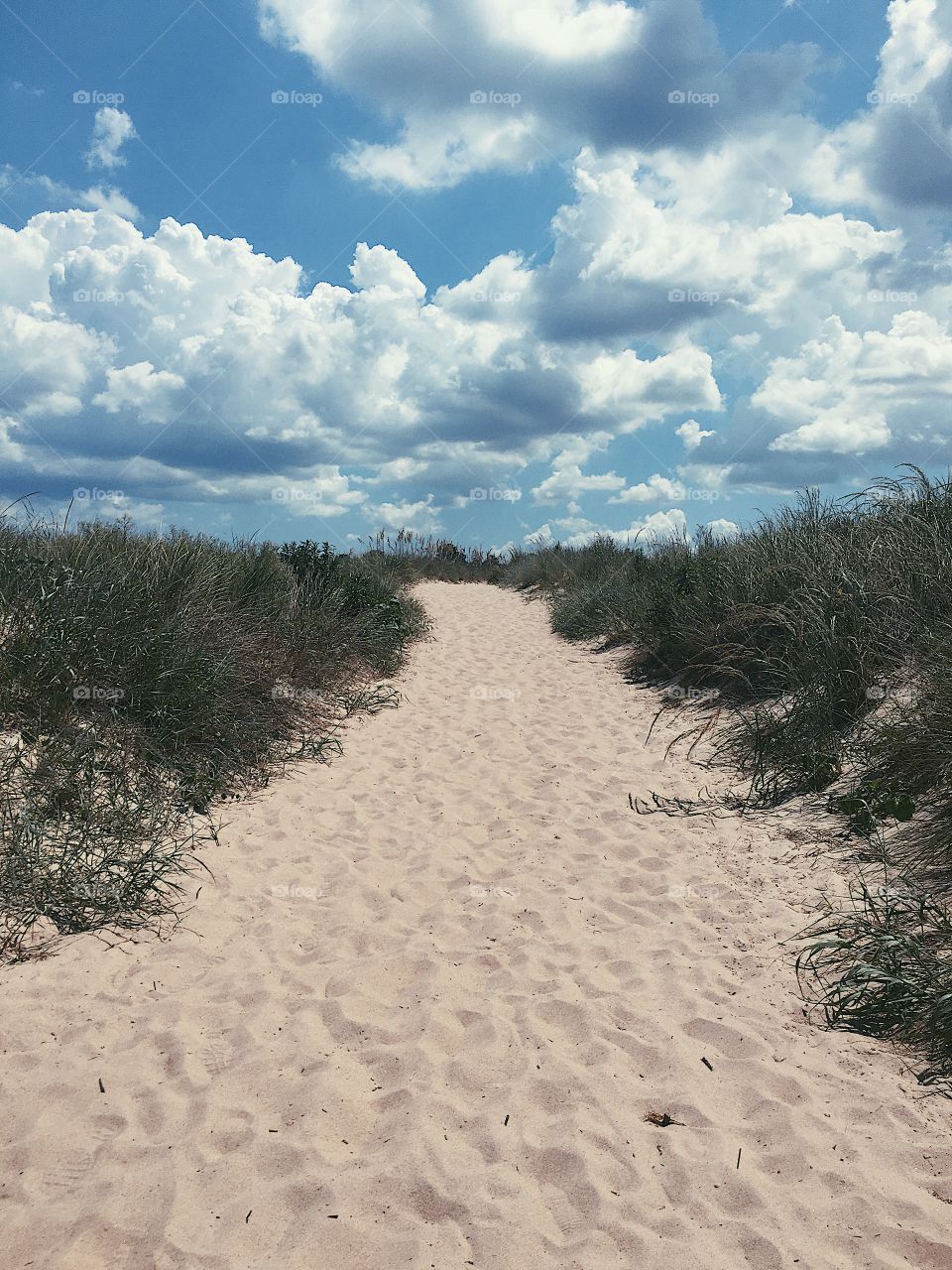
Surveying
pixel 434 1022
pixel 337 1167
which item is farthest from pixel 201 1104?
pixel 434 1022

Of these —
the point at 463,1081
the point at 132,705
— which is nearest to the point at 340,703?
the point at 132,705

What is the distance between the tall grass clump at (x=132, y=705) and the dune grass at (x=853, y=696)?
349 centimetres

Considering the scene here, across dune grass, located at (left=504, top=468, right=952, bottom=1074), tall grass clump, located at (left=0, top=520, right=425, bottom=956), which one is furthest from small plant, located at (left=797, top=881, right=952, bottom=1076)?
tall grass clump, located at (left=0, top=520, right=425, bottom=956)

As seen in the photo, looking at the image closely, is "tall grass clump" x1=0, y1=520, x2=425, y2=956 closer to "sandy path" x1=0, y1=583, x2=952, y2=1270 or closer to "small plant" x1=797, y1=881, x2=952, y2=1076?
"sandy path" x1=0, y1=583, x2=952, y2=1270

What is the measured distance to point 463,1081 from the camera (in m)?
3.06

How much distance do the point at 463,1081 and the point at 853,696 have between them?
13.8 ft

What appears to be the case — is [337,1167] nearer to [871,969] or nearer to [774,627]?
[871,969]

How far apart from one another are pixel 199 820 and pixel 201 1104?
2671mm

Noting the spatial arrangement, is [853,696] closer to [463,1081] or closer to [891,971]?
[891,971]

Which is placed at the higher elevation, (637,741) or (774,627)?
(774,627)

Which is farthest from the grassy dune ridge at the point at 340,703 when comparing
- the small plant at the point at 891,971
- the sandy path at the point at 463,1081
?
the sandy path at the point at 463,1081

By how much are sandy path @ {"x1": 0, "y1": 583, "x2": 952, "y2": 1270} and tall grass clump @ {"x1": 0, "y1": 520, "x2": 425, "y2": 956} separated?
0.42 metres

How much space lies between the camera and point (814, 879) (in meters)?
4.44

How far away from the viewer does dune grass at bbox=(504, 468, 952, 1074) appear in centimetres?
Answer: 335
